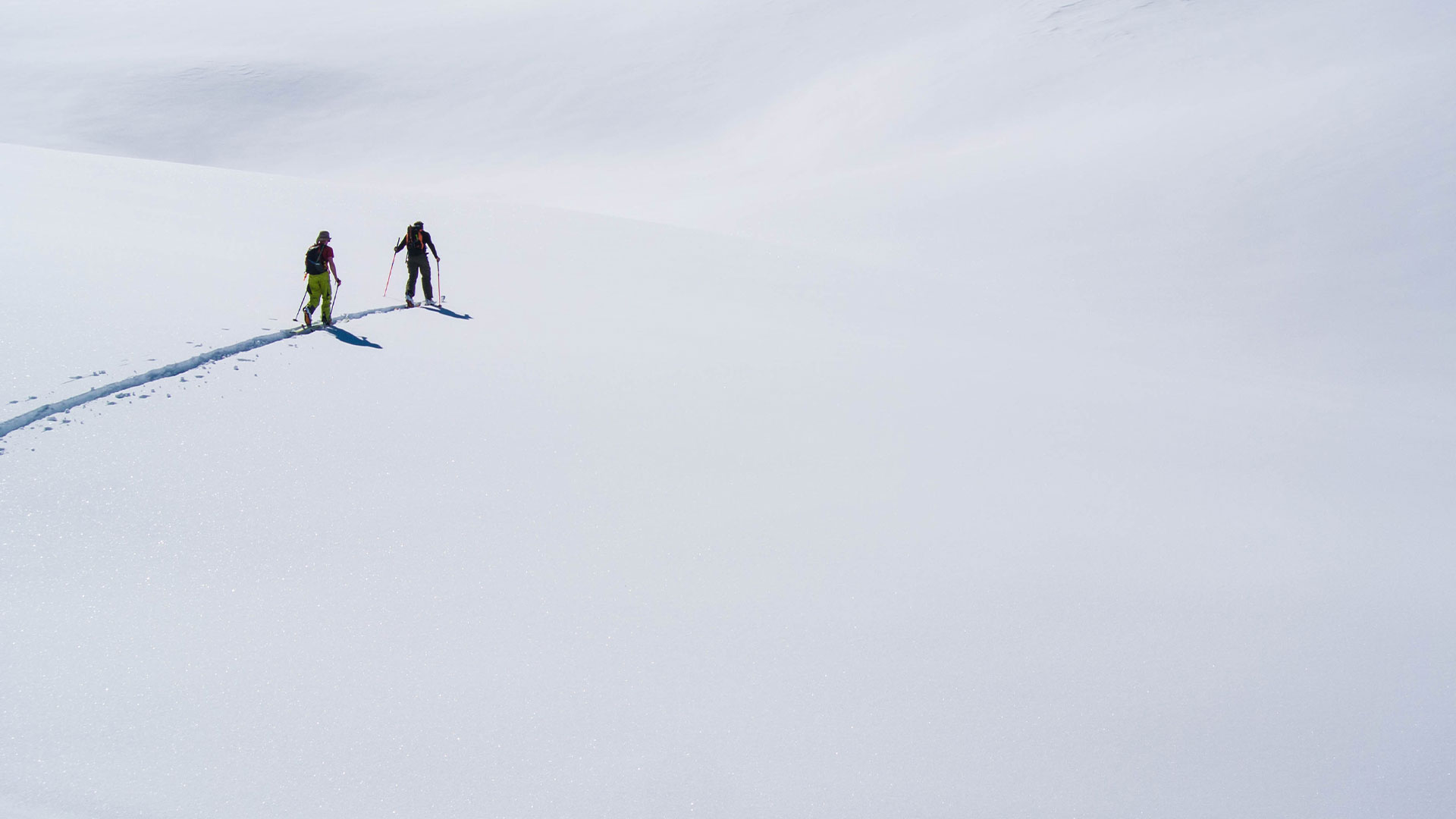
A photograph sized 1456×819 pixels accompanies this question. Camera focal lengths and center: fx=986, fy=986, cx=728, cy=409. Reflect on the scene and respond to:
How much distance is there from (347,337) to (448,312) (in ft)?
6.94

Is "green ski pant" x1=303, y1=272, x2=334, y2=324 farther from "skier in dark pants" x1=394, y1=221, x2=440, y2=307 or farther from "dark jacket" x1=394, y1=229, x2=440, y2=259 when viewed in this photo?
"dark jacket" x1=394, y1=229, x2=440, y2=259

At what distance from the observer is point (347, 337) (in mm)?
9727

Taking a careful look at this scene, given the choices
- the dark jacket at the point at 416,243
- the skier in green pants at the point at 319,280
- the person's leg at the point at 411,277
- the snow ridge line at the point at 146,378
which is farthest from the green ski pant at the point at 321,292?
the dark jacket at the point at 416,243

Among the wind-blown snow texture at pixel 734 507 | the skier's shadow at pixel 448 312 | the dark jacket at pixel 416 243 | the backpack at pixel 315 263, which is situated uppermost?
the dark jacket at pixel 416 243

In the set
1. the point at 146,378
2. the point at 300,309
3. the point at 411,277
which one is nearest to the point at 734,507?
the point at 146,378

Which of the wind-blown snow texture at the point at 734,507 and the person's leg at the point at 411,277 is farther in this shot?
the person's leg at the point at 411,277

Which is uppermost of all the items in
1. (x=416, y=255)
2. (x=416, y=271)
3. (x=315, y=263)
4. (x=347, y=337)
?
(x=416, y=255)

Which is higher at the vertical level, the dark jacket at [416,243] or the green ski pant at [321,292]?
the dark jacket at [416,243]

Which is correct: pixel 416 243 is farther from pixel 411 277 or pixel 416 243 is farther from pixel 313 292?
pixel 313 292

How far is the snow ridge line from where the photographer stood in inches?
252

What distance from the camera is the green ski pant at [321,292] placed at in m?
10.1

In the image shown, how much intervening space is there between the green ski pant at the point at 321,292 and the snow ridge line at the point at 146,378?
433 mm

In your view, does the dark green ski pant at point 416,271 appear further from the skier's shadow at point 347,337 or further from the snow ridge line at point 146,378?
the snow ridge line at point 146,378

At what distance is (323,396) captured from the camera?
7.72 meters
